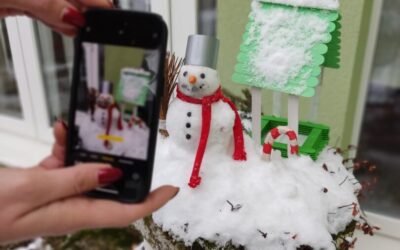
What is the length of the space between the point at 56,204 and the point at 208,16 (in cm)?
80

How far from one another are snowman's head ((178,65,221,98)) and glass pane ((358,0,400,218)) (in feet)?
1.70

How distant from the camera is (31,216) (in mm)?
427

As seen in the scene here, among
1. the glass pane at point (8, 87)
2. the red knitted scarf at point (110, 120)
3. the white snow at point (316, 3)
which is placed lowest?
the glass pane at point (8, 87)

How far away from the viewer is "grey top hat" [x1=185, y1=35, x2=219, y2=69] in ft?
1.90

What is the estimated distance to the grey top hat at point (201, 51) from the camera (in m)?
0.58

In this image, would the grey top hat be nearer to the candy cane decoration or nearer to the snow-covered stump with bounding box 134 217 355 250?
the candy cane decoration

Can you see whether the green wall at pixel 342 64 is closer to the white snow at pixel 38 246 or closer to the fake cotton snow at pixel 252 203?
the fake cotton snow at pixel 252 203

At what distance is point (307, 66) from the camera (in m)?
0.64

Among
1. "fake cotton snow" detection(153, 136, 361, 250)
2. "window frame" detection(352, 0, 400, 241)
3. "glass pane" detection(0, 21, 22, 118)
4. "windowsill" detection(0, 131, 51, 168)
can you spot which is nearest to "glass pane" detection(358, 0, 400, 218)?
"window frame" detection(352, 0, 400, 241)

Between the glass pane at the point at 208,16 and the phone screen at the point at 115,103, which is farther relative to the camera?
the glass pane at the point at 208,16

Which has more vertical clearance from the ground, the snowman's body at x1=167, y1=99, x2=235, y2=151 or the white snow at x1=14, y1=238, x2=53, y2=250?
the snowman's body at x1=167, y1=99, x2=235, y2=151

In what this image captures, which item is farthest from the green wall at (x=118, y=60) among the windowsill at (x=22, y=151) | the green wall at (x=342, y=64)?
the windowsill at (x=22, y=151)

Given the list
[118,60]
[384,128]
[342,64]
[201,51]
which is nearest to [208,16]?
[342,64]

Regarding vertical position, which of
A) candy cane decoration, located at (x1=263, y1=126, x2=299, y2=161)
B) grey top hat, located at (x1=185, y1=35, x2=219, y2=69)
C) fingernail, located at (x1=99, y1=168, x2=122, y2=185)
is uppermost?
grey top hat, located at (x1=185, y1=35, x2=219, y2=69)
